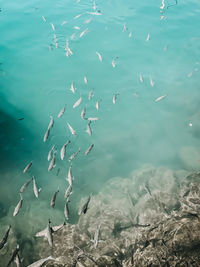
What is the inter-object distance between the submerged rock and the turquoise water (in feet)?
8.01

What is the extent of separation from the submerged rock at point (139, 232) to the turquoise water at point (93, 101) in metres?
2.44

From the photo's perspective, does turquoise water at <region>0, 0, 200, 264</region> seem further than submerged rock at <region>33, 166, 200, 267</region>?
Yes

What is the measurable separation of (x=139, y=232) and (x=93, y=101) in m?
11.4

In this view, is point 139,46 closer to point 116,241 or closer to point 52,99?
point 52,99

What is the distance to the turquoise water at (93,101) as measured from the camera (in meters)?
A: 11.4

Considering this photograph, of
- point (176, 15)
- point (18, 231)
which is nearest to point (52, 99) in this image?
point (18, 231)

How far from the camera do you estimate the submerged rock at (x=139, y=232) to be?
3.57 metres

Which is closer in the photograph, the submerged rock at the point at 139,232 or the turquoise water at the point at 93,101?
the submerged rock at the point at 139,232

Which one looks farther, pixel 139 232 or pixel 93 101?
pixel 93 101

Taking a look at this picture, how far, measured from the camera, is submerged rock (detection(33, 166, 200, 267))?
3570 mm

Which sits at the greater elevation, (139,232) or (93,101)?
(139,232)

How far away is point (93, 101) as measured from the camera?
14695 millimetres

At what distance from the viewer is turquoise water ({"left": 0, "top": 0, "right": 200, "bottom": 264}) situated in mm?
11383

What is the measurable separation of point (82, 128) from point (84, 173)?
11.7ft
